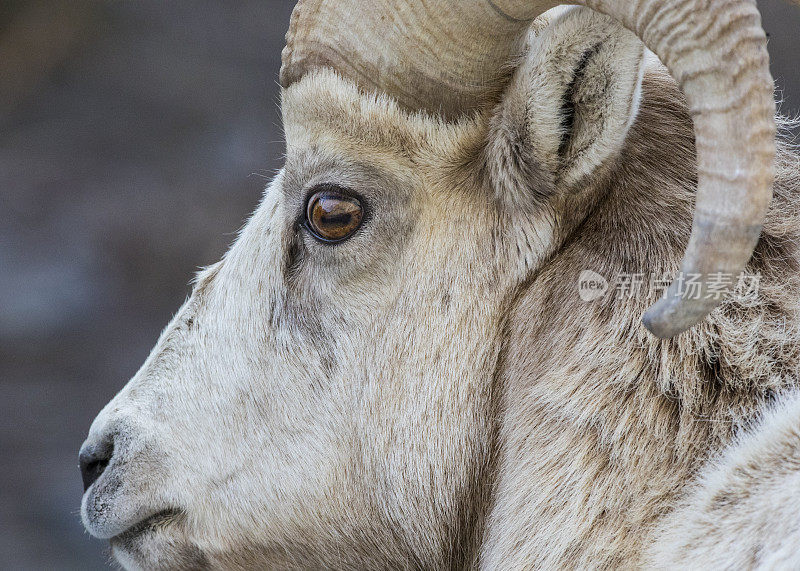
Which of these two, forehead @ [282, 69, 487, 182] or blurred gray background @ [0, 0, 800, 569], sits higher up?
blurred gray background @ [0, 0, 800, 569]

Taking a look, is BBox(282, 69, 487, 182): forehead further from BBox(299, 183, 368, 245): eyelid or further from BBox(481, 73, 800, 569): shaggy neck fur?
BBox(481, 73, 800, 569): shaggy neck fur

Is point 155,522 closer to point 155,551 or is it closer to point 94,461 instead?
point 155,551

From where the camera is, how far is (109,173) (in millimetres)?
9477

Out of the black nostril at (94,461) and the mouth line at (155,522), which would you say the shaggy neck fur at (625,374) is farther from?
the black nostril at (94,461)

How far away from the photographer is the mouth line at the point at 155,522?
9.33ft

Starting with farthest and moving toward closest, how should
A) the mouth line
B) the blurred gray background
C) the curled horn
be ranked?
the blurred gray background
the mouth line
the curled horn

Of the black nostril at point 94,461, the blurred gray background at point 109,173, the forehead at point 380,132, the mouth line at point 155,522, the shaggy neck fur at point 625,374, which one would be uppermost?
the blurred gray background at point 109,173

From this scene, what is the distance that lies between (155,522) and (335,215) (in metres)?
1.19

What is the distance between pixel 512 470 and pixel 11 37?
9061 millimetres

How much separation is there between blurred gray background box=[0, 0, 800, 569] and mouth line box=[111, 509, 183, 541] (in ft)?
17.5

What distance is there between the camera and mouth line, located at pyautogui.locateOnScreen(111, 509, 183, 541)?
2844 millimetres
